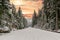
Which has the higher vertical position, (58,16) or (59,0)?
(59,0)

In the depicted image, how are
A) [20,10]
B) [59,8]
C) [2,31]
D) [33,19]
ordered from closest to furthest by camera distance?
[2,31] < [59,8] < [20,10] < [33,19]

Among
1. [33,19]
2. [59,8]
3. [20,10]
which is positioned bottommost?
[33,19]

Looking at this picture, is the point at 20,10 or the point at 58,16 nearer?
the point at 58,16

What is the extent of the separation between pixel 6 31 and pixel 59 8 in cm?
1414

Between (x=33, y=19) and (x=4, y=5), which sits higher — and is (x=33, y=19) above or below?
below

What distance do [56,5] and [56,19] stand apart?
121 inches

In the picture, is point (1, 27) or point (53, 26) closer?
point (1, 27)

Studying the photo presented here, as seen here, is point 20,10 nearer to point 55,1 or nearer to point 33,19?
point 33,19

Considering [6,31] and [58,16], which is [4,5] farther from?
[58,16]

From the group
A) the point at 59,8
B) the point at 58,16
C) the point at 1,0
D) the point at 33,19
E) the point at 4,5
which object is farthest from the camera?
the point at 33,19

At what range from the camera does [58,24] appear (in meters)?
35.3

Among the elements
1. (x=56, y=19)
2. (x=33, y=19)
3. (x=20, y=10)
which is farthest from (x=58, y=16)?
(x=33, y=19)

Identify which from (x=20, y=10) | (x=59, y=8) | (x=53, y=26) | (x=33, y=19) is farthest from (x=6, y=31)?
(x=33, y=19)

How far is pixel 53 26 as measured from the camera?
125ft
